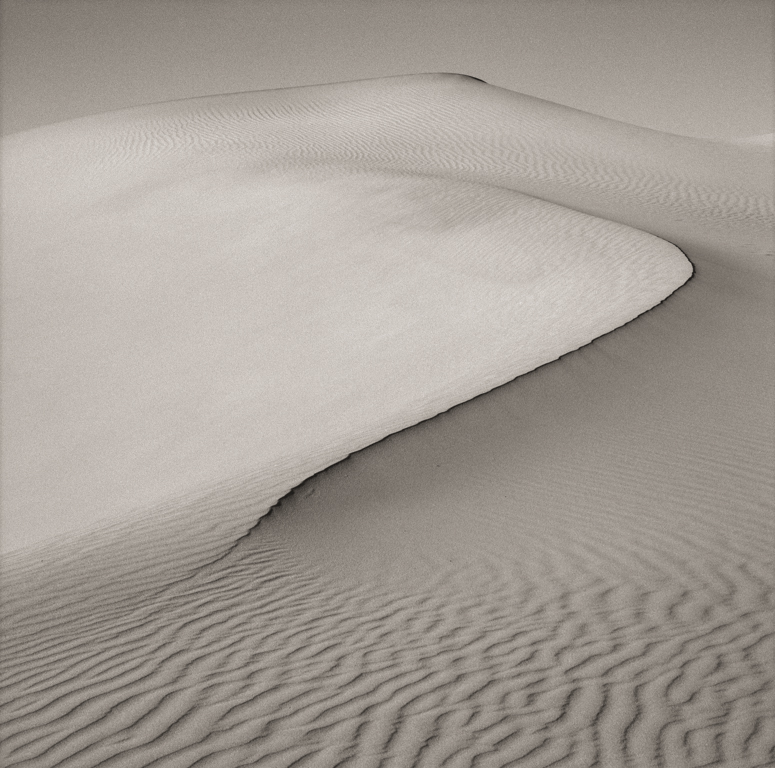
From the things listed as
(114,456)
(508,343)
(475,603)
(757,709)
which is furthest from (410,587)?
(114,456)

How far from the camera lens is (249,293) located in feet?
52.5

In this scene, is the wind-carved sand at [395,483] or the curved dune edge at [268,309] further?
the curved dune edge at [268,309]

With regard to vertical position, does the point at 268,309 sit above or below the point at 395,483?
above

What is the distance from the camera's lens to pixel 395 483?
7.02 meters

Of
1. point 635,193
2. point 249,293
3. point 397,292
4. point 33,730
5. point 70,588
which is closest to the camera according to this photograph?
point 33,730

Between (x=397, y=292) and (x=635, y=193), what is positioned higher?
(x=635, y=193)

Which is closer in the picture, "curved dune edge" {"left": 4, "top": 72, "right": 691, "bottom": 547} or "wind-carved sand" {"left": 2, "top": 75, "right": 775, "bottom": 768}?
"wind-carved sand" {"left": 2, "top": 75, "right": 775, "bottom": 768}

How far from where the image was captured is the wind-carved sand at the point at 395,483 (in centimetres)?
401

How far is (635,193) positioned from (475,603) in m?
17.2

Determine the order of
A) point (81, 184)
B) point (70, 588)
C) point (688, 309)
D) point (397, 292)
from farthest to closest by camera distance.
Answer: point (81, 184) → point (397, 292) → point (688, 309) → point (70, 588)

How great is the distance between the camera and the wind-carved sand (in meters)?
4.01

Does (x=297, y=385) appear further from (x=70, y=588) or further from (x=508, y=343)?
(x=70, y=588)

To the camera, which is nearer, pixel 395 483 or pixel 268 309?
pixel 395 483

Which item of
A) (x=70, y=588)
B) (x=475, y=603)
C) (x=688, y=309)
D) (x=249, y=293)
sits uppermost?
(x=249, y=293)
